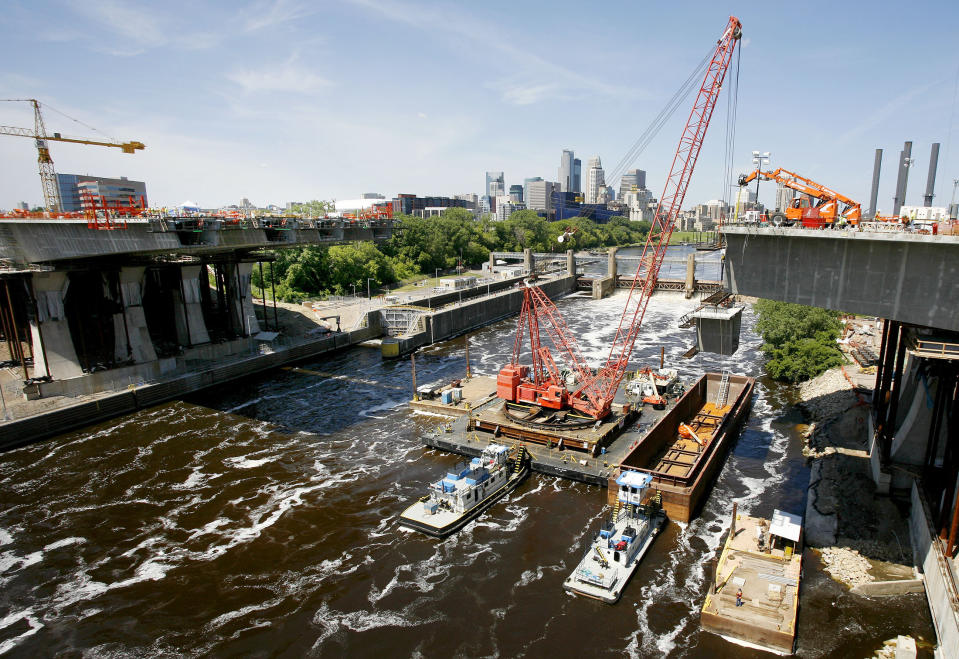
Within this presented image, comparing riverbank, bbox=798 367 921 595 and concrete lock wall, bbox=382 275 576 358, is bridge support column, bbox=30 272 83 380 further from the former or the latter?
riverbank, bbox=798 367 921 595

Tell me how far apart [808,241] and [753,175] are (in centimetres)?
825

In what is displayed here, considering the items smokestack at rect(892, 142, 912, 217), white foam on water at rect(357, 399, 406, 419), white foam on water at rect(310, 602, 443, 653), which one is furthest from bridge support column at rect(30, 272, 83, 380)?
smokestack at rect(892, 142, 912, 217)

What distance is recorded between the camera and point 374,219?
58.7 m

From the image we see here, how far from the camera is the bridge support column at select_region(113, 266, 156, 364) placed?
5000 centimetres

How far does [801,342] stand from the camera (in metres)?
50.7

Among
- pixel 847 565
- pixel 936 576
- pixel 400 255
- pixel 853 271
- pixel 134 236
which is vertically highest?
pixel 134 236

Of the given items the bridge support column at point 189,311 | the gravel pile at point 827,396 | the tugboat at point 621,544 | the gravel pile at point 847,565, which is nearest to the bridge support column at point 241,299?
the bridge support column at point 189,311

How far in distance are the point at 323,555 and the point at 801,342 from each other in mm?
45836

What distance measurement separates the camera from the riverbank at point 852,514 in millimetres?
23562

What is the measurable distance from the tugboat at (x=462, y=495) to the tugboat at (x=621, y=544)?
21.3ft

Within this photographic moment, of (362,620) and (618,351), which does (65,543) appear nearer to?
(362,620)

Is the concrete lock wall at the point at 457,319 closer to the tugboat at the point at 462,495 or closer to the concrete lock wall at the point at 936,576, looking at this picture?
the tugboat at the point at 462,495

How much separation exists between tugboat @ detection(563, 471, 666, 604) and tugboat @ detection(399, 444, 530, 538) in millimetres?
6496

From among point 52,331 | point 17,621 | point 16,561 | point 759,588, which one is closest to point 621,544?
point 759,588
